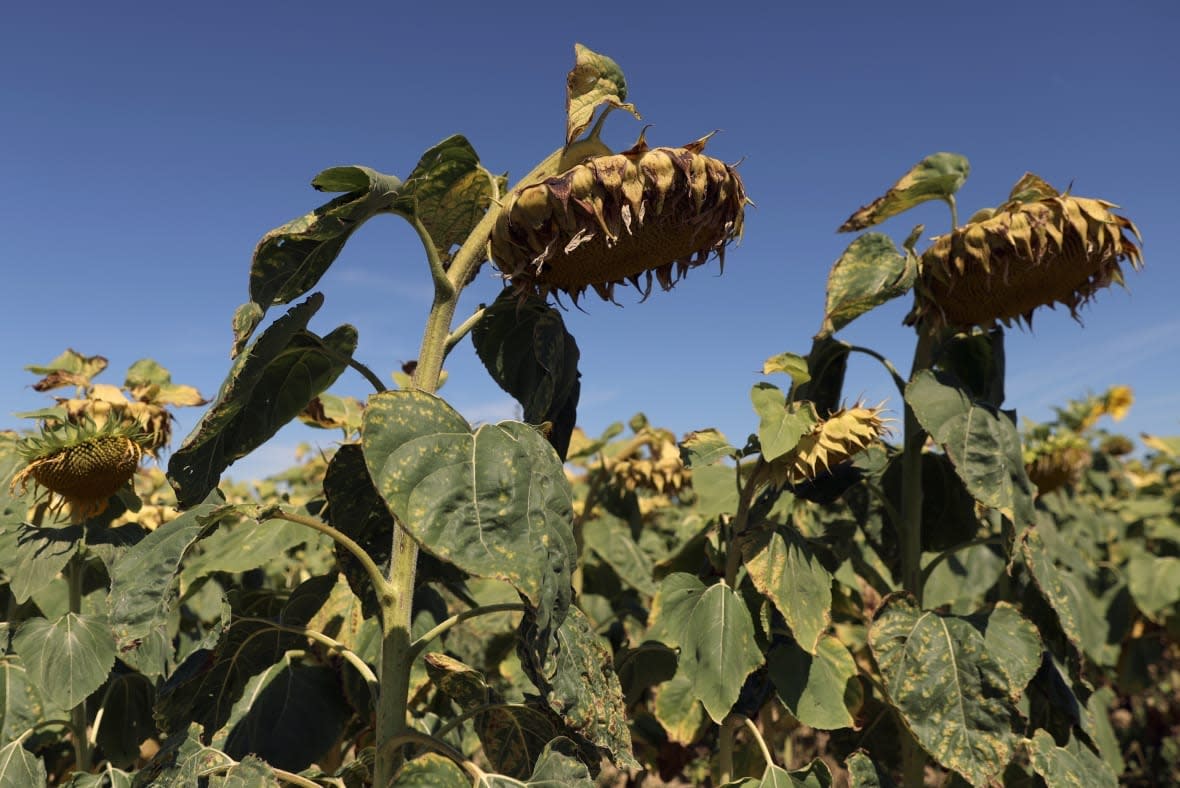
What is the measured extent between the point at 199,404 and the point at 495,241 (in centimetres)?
151

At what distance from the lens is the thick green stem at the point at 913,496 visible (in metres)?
2.35

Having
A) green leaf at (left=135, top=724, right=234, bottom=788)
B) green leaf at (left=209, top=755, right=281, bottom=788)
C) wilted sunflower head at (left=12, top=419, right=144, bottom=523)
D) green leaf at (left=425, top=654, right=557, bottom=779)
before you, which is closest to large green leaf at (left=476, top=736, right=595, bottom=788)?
green leaf at (left=425, top=654, right=557, bottom=779)

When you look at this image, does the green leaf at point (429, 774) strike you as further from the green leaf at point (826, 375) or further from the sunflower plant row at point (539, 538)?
the green leaf at point (826, 375)

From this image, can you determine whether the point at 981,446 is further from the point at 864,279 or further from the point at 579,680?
the point at 579,680

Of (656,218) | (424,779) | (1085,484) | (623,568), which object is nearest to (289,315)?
(656,218)

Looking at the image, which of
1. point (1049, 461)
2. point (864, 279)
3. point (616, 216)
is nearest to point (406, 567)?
point (616, 216)

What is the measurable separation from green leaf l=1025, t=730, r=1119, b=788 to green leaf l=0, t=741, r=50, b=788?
2255 mm

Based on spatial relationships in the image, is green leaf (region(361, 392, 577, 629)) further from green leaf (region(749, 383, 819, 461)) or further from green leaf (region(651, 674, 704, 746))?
green leaf (region(651, 674, 704, 746))

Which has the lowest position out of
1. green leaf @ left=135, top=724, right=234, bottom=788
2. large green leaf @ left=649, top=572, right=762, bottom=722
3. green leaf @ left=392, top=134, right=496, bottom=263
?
green leaf @ left=135, top=724, right=234, bottom=788

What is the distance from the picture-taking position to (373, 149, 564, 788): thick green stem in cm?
147

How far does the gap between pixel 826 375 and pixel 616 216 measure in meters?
1.32

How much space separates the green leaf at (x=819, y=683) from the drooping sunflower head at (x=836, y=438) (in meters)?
0.44

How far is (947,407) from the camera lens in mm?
2094

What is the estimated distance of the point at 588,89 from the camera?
1514 mm
